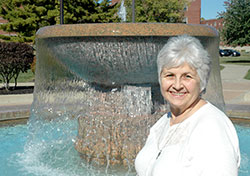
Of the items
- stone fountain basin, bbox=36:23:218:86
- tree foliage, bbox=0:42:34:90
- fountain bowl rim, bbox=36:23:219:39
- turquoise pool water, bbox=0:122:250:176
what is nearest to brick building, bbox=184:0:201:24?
tree foliage, bbox=0:42:34:90

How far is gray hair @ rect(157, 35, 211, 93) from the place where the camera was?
1500mm

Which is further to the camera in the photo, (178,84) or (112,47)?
(112,47)

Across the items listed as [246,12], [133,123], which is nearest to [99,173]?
[133,123]

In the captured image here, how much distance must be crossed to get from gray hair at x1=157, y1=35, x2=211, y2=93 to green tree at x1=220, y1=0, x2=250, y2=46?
105 feet

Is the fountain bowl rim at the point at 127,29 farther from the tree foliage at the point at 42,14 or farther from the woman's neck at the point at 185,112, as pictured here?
the tree foliage at the point at 42,14

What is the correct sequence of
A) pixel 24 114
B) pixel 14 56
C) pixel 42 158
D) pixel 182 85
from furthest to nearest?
1. pixel 14 56
2. pixel 24 114
3. pixel 42 158
4. pixel 182 85

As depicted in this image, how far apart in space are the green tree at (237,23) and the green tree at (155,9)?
453cm

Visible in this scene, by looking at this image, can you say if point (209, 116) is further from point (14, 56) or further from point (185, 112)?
point (14, 56)

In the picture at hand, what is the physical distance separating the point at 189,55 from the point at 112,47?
228cm

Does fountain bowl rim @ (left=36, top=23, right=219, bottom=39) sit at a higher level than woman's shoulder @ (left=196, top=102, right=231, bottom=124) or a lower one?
higher

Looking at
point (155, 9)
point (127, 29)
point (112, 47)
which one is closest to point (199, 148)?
point (127, 29)

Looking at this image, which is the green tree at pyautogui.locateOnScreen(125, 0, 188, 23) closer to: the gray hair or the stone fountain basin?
the stone fountain basin

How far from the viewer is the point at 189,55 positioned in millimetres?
1498

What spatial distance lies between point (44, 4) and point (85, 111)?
19060 mm
